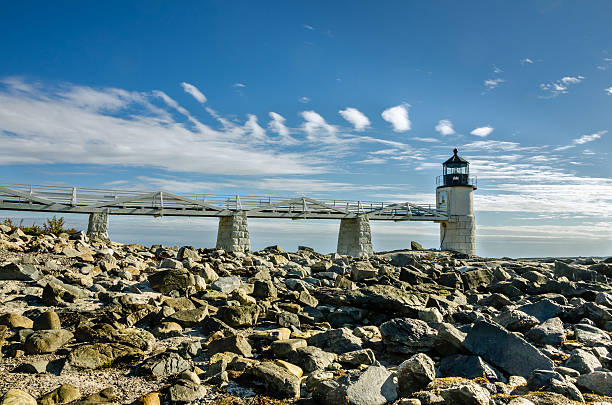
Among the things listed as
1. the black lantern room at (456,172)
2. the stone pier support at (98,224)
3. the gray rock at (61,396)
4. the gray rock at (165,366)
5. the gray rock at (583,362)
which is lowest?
the gray rock at (61,396)

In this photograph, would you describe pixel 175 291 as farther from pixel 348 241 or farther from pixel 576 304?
pixel 348 241

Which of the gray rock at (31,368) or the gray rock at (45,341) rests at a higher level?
the gray rock at (45,341)

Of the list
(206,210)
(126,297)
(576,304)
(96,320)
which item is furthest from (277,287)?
(206,210)

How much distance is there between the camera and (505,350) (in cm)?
530

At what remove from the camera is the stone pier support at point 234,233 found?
22750mm

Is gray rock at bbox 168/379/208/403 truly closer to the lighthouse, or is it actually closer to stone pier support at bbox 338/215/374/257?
stone pier support at bbox 338/215/374/257

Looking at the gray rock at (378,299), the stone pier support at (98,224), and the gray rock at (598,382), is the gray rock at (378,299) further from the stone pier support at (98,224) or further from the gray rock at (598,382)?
the stone pier support at (98,224)

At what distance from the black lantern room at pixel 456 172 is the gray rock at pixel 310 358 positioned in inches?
1208

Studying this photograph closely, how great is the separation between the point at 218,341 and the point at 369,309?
333cm

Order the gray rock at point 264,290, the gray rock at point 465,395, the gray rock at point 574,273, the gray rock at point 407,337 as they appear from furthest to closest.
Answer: the gray rock at point 574,273 → the gray rock at point 264,290 → the gray rock at point 407,337 → the gray rock at point 465,395

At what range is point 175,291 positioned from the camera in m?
8.74

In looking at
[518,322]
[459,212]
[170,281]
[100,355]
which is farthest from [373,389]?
[459,212]

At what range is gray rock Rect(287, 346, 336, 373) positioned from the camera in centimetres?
534

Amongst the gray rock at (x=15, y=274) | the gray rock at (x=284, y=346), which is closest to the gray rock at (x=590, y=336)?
the gray rock at (x=284, y=346)
